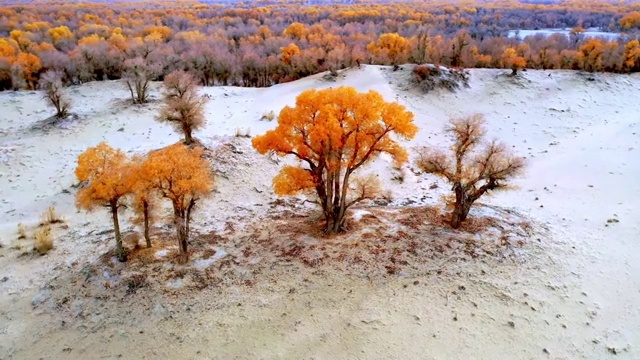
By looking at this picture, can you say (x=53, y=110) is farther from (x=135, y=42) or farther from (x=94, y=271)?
(x=94, y=271)

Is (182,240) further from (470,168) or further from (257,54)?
(257,54)

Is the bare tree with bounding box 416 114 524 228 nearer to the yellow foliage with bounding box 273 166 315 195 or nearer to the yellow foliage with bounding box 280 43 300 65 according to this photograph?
the yellow foliage with bounding box 273 166 315 195

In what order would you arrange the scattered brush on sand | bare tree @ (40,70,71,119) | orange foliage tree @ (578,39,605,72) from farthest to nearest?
1. orange foliage tree @ (578,39,605,72)
2. bare tree @ (40,70,71,119)
3. the scattered brush on sand

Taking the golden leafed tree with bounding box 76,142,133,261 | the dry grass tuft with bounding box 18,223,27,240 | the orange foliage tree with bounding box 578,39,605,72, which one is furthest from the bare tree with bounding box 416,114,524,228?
the orange foliage tree with bounding box 578,39,605,72

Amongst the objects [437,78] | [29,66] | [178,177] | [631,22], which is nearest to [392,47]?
[437,78]

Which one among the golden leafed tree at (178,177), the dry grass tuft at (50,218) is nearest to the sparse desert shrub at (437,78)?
the golden leafed tree at (178,177)

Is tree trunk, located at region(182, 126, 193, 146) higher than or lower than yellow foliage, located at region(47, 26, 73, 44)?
lower

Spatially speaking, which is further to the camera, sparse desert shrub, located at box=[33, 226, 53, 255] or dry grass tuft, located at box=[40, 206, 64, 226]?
dry grass tuft, located at box=[40, 206, 64, 226]
